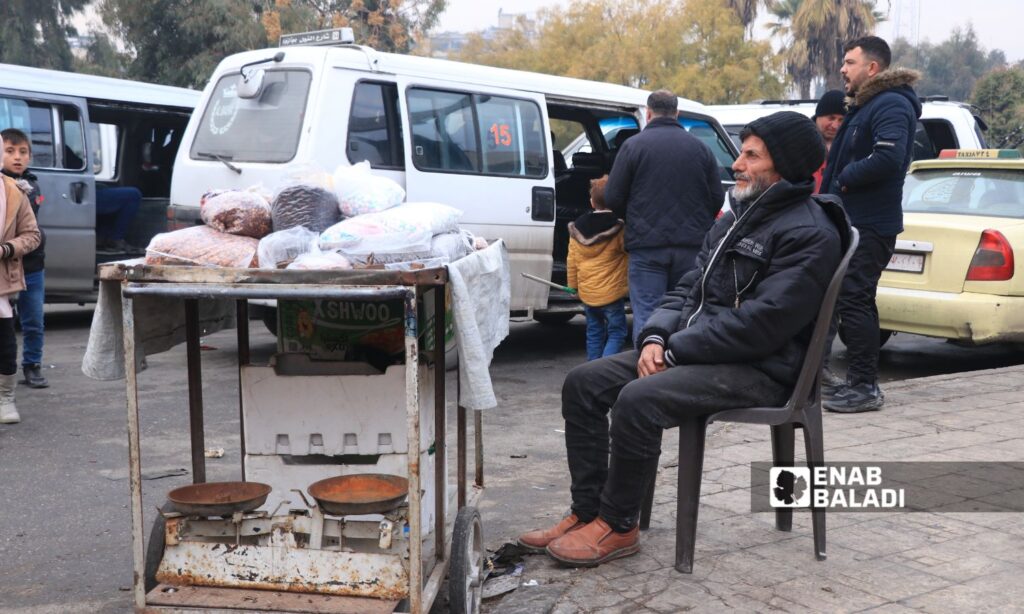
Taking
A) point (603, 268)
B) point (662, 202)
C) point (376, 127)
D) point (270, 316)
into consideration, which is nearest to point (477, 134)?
point (376, 127)

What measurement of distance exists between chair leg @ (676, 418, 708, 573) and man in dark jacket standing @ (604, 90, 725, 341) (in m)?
2.98

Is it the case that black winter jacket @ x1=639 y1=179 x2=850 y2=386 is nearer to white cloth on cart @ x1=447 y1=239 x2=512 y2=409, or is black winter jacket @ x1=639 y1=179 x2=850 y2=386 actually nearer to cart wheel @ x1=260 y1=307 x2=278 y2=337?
white cloth on cart @ x1=447 y1=239 x2=512 y2=409

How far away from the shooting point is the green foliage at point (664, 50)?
33.0 meters

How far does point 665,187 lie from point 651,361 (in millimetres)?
2987

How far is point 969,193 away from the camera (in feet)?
26.1

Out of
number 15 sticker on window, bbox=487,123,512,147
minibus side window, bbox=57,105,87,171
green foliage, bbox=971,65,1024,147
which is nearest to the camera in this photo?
number 15 sticker on window, bbox=487,123,512,147

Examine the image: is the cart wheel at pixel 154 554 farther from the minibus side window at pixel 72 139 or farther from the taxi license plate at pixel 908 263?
the minibus side window at pixel 72 139

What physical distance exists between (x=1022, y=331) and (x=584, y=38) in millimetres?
29812

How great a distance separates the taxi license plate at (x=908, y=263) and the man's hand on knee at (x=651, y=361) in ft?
14.8

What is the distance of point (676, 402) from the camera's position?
3.42m

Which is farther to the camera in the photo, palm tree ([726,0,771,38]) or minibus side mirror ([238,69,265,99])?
palm tree ([726,0,771,38])

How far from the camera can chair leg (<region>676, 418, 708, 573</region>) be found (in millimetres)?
3432

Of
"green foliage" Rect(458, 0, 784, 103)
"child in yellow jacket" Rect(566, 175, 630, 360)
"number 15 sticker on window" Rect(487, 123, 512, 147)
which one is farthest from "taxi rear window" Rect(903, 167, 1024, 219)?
"green foliage" Rect(458, 0, 784, 103)

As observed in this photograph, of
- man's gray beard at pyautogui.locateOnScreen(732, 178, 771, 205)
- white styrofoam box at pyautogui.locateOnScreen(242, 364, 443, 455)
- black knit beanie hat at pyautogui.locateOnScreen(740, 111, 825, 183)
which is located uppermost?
black knit beanie hat at pyautogui.locateOnScreen(740, 111, 825, 183)
